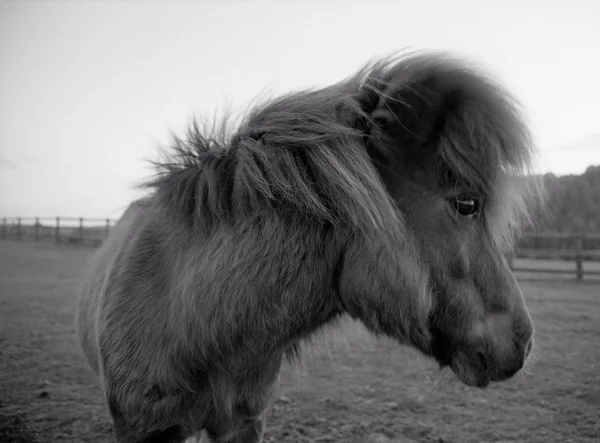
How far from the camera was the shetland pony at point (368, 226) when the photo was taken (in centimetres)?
151

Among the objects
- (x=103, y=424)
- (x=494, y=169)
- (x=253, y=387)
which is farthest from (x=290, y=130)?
(x=103, y=424)

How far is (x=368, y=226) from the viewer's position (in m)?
1.48

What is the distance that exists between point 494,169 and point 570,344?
579cm

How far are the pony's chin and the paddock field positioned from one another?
29cm

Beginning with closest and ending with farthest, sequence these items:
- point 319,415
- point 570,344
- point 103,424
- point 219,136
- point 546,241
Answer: point 219,136 < point 103,424 < point 319,415 < point 570,344 < point 546,241

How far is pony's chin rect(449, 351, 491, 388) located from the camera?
156cm

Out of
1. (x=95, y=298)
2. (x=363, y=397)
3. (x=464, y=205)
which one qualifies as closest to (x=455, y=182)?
(x=464, y=205)

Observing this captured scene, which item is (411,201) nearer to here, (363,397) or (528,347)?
(528,347)

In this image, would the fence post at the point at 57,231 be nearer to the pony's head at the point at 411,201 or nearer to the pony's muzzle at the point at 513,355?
the pony's head at the point at 411,201

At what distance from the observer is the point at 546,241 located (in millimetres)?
20062

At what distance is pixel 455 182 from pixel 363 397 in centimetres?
327

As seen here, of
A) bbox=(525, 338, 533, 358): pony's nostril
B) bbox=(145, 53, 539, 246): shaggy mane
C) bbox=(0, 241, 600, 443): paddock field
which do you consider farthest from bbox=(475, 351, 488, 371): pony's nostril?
bbox=(145, 53, 539, 246): shaggy mane

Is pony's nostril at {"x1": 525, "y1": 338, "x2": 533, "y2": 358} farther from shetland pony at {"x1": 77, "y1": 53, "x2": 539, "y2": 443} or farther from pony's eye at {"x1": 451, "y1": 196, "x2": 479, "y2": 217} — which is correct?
pony's eye at {"x1": 451, "y1": 196, "x2": 479, "y2": 217}

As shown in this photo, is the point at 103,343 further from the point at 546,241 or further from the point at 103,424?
the point at 546,241
